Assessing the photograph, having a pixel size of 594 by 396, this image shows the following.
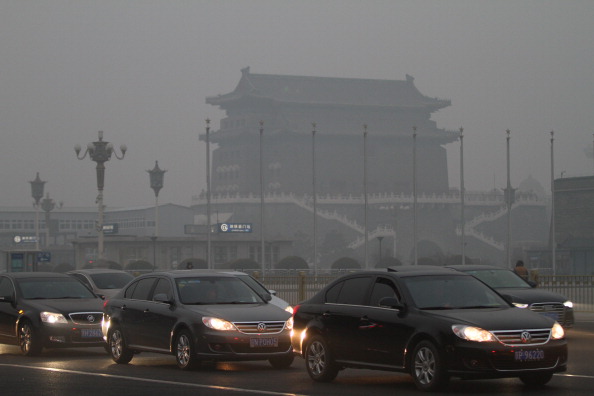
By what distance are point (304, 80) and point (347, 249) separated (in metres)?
40.3

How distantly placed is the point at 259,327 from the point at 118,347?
2980 mm

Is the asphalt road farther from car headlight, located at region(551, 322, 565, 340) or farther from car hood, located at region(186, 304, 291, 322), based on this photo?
car hood, located at region(186, 304, 291, 322)

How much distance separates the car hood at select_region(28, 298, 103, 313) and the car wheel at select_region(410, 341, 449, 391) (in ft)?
25.5

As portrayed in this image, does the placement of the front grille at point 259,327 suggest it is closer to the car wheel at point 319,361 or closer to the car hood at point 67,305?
the car wheel at point 319,361

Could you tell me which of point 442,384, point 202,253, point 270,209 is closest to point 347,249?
point 270,209

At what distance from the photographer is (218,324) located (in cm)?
1523

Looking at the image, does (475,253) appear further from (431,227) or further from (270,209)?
(270,209)

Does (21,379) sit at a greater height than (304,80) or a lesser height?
lesser

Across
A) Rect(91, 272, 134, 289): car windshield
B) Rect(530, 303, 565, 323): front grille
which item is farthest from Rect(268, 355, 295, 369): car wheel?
Rect(91, 272, 134, 289): car windshield

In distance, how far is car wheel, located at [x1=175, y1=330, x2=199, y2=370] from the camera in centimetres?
1541

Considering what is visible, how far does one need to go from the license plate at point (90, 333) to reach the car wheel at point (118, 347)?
1.30 m

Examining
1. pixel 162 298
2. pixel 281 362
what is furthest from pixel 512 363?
pixel 162 298

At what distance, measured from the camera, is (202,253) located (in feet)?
277

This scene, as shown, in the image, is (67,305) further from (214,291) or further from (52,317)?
(214,291)
